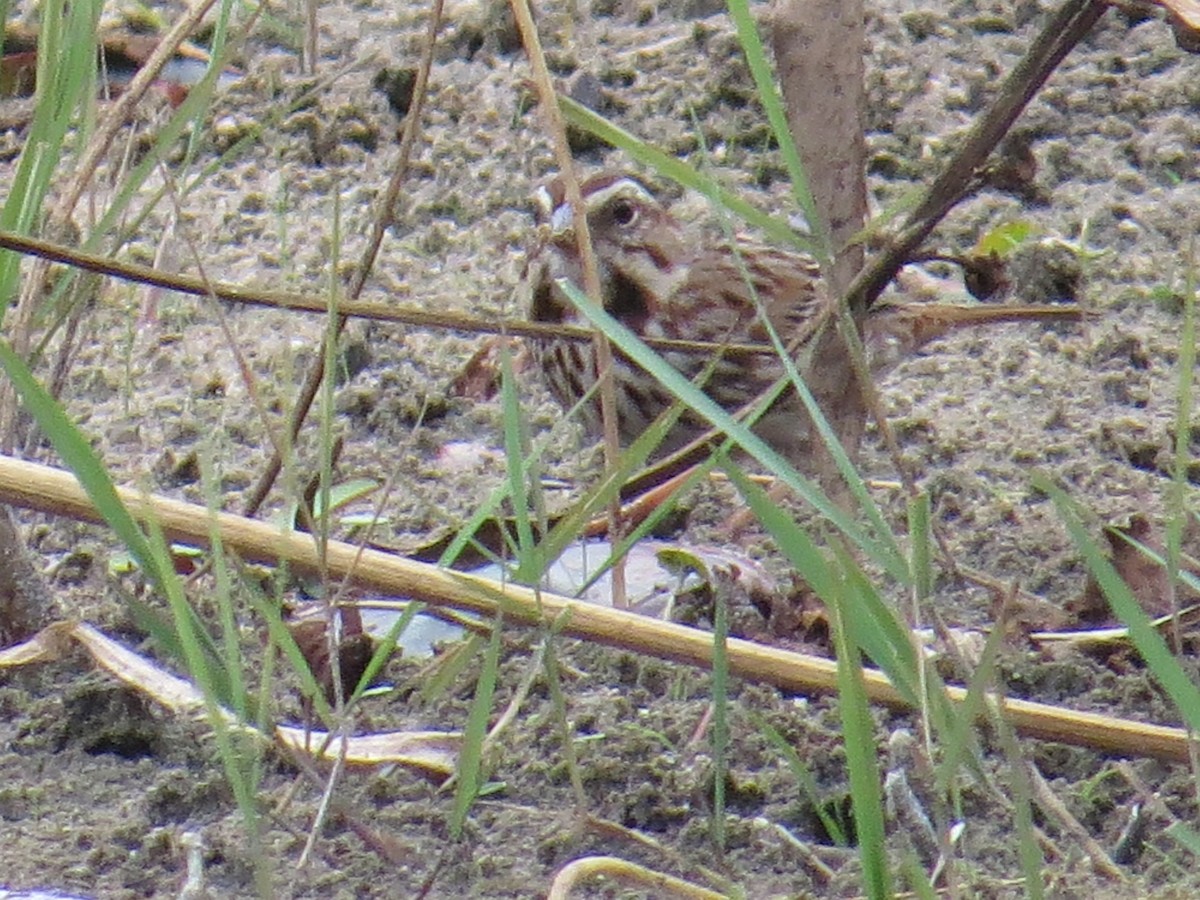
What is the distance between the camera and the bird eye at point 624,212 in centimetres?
391

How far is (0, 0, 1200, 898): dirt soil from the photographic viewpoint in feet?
7.19

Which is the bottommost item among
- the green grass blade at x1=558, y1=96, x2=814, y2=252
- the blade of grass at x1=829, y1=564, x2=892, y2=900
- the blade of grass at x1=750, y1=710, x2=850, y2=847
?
the blade of grass at x1=750, y1=710, x2=850, y2=847

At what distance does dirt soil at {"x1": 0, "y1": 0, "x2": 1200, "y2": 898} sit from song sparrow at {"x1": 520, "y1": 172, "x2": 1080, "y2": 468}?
0.37ft

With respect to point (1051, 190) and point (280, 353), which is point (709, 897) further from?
point (1051, 190)

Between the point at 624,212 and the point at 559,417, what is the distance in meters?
0.44

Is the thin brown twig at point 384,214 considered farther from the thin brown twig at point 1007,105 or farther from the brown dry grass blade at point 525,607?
the thin brown twig at point 1007,105

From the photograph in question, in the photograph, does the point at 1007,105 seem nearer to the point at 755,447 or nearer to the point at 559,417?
the point at 755,447

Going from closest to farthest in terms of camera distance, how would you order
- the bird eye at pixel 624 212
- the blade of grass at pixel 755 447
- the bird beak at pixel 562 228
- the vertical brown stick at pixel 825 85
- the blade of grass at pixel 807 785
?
the blade of grass at pixel 755 447 → the blade of grass at pixel 807 785 → the vertical brown stick at pixel 825 85 → the bird beak at pixel 562 228 → the bird eye at pixel 624 212

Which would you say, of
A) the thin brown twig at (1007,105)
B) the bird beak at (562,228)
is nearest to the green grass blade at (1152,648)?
the thin brown twig at (1007,105)

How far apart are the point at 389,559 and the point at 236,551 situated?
149 millimetres

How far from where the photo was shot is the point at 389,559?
6.99 ft

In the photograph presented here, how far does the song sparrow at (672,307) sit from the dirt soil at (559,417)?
11cm

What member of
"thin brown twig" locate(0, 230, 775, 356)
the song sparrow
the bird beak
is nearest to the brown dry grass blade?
"thin brown twig" locate(0, 230, 775, 356)

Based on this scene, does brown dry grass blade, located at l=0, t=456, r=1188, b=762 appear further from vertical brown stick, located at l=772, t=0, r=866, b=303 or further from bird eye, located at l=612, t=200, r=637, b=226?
bird eye, located at l=612, t=200, r=637, b=226
